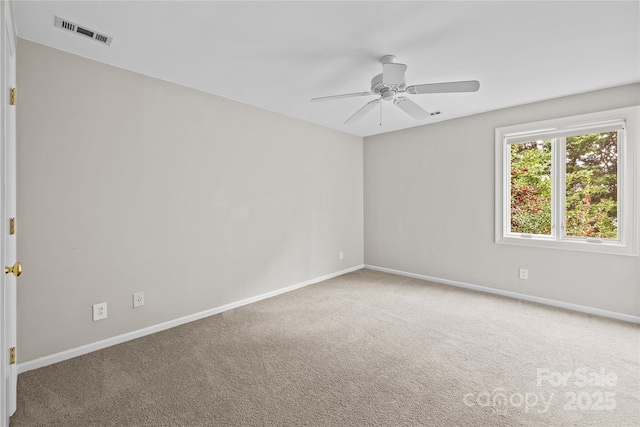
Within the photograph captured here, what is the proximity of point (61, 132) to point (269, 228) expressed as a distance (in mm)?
2161

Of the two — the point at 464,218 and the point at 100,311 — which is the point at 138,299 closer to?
the point at 100,311

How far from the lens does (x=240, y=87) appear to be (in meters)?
3.07

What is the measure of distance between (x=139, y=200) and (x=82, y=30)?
130 centimetres

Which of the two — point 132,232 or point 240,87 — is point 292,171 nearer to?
point 240,87

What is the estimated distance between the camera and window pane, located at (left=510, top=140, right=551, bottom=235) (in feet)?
11.9

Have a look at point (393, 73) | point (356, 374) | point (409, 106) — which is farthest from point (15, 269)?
point (409, 106)

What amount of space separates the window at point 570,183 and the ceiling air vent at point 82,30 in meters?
4.08

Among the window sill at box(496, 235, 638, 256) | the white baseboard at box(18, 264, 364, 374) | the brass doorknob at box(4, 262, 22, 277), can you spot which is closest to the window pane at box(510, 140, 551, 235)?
the window sill at box(496, 235, 638, 256)

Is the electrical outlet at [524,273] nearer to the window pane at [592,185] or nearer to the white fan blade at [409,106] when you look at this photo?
the window pane at [592,185]

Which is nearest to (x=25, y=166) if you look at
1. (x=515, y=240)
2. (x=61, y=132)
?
(x=61, y=132)

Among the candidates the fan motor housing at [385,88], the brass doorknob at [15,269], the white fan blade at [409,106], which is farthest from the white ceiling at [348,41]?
the brass doorknob at [15,269]

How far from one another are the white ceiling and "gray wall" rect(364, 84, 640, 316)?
788mm

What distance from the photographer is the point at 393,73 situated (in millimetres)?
2256

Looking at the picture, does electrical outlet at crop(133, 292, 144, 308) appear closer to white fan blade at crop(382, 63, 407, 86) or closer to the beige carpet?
the beige carpet
